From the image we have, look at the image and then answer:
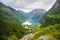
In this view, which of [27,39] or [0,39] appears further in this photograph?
[0,39]

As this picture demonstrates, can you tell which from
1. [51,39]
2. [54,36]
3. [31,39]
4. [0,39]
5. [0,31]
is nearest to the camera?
[51,39]

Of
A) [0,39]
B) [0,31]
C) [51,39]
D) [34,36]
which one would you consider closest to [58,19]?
[0,31]

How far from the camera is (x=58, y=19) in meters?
189

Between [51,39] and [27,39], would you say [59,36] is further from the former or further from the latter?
[27,39]

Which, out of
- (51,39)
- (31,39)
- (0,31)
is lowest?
(51,39)

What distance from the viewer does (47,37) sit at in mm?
64500

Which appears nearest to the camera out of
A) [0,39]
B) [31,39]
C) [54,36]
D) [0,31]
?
[54,36]

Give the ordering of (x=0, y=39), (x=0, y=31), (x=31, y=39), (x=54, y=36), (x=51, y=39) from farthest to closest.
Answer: (x=0, y=31), (x=0, y=39), (x=31, y=39), (x=54, y=36), (x=51, y=39)

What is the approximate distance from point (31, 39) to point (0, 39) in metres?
71.8

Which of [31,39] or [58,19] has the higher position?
[58,19]

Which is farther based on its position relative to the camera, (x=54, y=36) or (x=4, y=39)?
(x=4, y=39)

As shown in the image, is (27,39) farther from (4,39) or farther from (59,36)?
(4,39)

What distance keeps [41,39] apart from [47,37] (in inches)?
108

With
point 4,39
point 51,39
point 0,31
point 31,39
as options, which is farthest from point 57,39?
point 0,31
